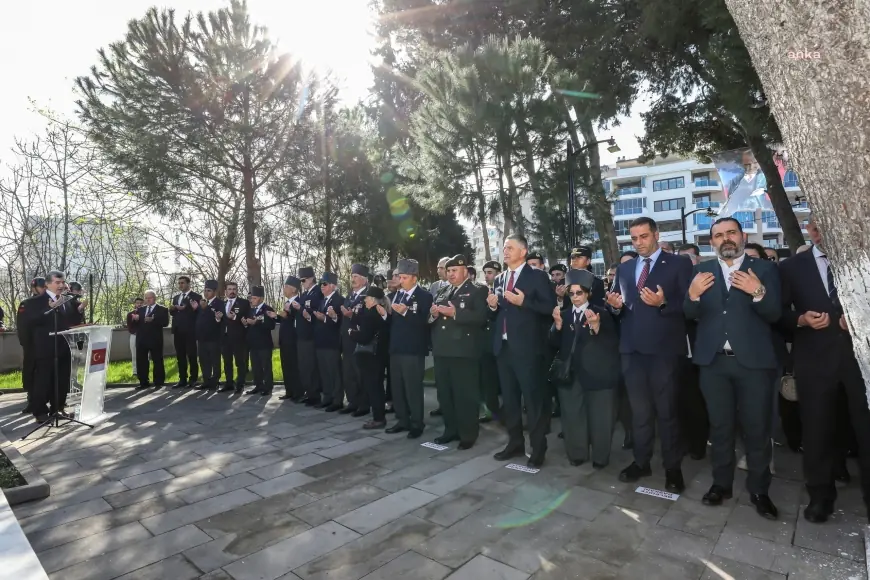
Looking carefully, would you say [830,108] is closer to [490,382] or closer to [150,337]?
[490,382]

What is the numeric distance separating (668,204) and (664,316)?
205ft

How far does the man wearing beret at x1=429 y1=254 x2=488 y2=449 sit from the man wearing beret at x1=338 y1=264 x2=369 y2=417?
168 centimetres

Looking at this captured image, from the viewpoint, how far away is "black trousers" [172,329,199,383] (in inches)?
377

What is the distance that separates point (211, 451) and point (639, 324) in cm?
449

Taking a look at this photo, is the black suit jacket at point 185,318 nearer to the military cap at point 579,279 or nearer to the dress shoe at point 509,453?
the dress shoe at point 509,453

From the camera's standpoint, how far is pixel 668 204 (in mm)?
59656

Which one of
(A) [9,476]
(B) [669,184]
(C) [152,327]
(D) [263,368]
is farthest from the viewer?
(B) [669,184]

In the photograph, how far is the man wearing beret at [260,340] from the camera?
27.2 ft

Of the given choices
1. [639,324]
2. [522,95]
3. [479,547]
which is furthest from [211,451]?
[522,95]

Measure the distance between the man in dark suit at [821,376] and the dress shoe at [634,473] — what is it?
1.09 meters

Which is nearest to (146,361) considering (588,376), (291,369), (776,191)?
(291,369)

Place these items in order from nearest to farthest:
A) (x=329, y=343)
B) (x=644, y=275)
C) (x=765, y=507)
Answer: (x=765, y=507), (x=644, y=275), (x=329, y=343)

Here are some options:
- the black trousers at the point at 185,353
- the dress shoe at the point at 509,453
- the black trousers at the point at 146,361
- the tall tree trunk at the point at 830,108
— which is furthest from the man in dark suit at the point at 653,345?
the black trousers at the point at 146,361

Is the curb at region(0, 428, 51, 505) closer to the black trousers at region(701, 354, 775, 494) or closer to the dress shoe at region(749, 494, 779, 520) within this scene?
the black trousers at region(701, 354, 775, 494)
